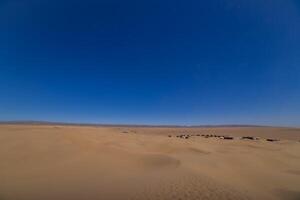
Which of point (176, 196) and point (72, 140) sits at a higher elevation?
point (72, 140)

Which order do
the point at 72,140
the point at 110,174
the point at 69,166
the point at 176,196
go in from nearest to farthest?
1. the point at 176,196
2. the point at 110,174
3. the point at 69,166
4. the point at 72,140

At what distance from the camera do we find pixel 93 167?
32.0 feet

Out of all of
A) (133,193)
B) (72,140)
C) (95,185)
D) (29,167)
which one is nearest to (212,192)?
(133,193)

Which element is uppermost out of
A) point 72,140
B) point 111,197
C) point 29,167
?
point 72,140

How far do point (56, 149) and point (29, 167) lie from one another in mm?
2623

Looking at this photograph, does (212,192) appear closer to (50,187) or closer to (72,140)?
(50,187)

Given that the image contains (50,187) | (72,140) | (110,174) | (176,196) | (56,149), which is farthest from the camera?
(72,140)

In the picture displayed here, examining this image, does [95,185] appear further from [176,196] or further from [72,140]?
[72,140]

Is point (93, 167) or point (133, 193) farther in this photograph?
point (93, 167)

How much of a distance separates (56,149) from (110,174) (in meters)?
4.44

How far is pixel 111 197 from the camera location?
22.0 feet

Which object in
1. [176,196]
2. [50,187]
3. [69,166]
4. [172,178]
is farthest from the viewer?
[69,166]

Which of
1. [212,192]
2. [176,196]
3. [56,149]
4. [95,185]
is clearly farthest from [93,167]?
[212,192]

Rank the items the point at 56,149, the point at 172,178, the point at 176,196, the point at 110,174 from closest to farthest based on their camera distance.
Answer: the point at 176,196 → the point at 172,178 → the point at 110,174 → the point at 56,149
